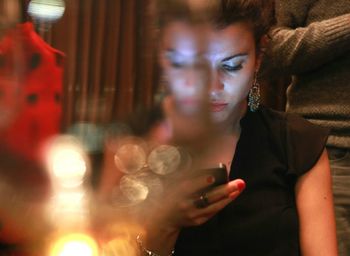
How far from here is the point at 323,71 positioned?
765 mm

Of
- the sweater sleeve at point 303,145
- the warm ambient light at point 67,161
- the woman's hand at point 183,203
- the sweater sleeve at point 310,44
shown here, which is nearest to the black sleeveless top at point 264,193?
the sweater sleeve at point 303,145

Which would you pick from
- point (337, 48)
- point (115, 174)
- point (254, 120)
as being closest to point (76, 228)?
point (115, 174)

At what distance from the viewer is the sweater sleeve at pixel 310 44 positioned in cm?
70

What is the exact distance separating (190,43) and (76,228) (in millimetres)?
113

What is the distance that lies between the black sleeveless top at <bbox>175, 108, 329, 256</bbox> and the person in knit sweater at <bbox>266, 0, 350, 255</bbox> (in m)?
0.11

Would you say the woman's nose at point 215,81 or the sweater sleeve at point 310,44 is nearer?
the woman's nose at point 215,81

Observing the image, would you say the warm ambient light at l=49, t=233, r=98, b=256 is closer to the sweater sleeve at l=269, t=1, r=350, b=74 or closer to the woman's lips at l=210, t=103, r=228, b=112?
the woman's lips at l=210, t=103, r=228, b=112

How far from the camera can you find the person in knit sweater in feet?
2.36

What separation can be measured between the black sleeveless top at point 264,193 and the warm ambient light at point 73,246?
306 millimetres

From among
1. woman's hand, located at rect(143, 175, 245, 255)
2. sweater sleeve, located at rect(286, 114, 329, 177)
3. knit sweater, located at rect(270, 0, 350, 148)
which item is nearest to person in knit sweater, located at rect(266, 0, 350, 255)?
knit sweater, located at rect(270, 0, 350, 148)

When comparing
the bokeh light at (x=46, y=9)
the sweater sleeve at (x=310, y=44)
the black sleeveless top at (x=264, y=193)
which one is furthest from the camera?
the sweater sleeve at (x=310, y=44)

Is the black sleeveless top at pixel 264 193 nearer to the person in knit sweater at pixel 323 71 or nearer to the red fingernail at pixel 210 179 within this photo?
the person in knit sweater at pixel 323 71

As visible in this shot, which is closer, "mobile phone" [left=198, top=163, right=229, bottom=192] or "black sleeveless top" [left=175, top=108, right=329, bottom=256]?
"mobile phone" [left=198, top=163, right=229, bottom=192]

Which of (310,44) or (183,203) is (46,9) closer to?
(183,203)
